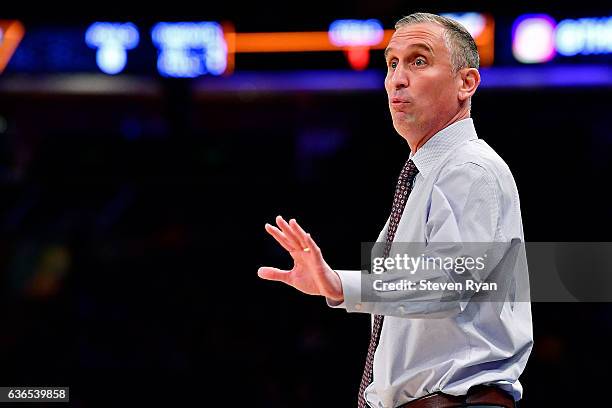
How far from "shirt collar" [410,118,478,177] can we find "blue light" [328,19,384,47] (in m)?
3.36

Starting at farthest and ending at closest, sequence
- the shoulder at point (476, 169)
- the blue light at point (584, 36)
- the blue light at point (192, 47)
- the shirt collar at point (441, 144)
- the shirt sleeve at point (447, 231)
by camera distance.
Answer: the blue light at point (192, 47) → the blue light at point (584, 36) → the shirt collar at point (441, 144) → the shoulder at point (476, 169) → the shirt sleeve at point (447, 231)

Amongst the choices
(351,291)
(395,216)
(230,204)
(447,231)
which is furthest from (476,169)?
(230,204)

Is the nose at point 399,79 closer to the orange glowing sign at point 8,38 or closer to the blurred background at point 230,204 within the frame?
the blurred background at point 230,204

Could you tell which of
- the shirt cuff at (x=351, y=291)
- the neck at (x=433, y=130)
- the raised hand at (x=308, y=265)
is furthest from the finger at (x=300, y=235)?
the neck at (x=433, y=130)

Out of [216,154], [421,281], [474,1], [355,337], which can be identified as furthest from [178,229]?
[421,281]

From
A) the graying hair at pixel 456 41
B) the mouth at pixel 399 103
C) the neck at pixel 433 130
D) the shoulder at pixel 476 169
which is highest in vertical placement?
the graying hair at pixel 456 41

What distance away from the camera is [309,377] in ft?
18.9

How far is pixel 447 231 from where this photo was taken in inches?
73.5

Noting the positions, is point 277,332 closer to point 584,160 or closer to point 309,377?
point 309,377

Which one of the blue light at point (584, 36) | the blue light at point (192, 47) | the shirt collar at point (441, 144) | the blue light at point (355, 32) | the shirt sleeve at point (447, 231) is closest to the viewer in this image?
the shirt sleeve at point (447, 231)

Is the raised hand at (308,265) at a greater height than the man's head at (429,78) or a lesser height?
lesser

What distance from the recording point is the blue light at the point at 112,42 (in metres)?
5.59

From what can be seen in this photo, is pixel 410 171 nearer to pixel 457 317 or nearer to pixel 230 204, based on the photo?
pixel 457 317

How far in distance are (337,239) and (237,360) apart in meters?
1.03
